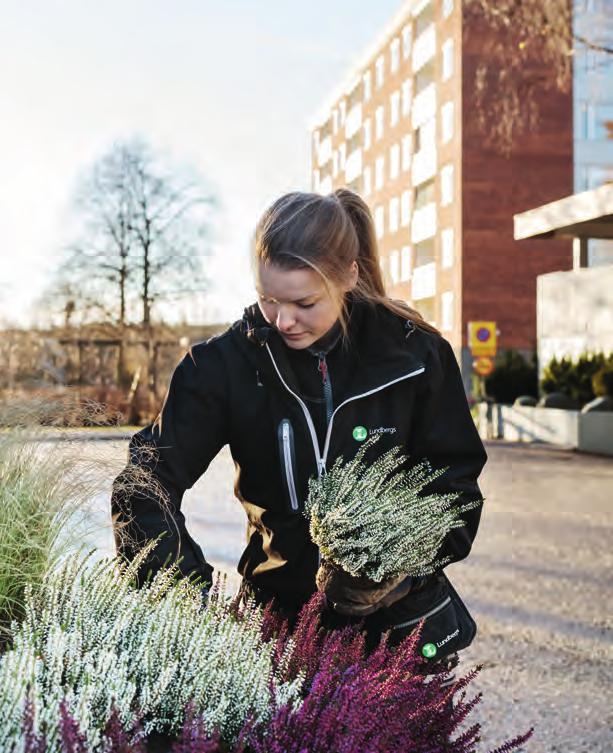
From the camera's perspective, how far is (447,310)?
43.2m

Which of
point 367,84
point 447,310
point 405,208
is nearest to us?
point 447,310

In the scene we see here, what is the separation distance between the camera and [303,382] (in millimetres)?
2420

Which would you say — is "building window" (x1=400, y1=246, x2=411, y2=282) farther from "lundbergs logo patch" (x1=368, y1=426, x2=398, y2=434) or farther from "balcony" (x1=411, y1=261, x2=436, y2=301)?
"lundbergs logo patch" (x1=368, y1=426, x2=398, y2=434)

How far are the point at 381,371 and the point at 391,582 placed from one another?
513 millimetres

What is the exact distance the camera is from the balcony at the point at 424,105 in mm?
45625

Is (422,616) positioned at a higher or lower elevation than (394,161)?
lower

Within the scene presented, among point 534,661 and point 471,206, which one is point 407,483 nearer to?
point 534,661

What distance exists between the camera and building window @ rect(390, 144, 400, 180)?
2041 inches

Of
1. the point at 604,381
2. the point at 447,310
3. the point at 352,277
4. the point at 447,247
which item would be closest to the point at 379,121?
the point at 447,247

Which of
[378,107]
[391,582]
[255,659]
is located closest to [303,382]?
[391,582]

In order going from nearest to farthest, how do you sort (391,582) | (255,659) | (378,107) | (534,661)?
(255,659) < (391,582) < (534,661) < (378,107)

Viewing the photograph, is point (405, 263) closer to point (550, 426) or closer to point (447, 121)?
point (447, 121)

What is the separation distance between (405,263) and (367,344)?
158ft

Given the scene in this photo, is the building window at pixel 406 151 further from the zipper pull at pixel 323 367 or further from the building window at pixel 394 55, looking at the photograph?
the zipper pull at pixel 323 367
